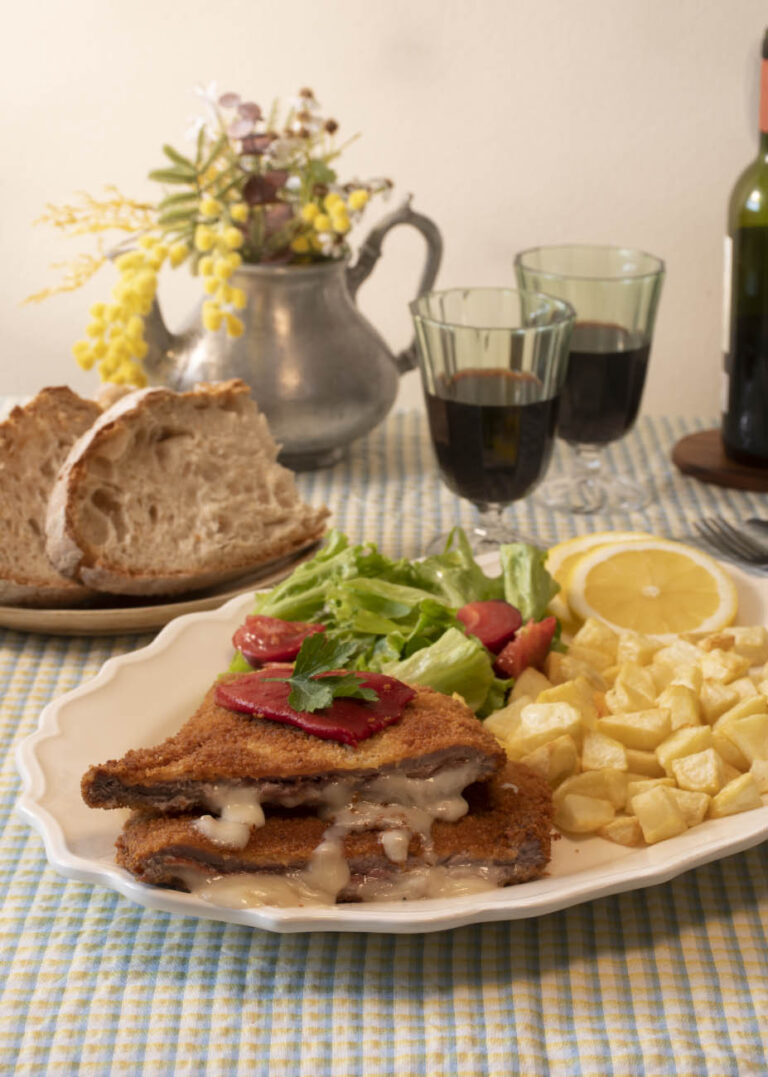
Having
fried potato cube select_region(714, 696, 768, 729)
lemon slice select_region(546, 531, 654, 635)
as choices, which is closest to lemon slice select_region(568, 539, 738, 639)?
lemon slice select_region(546, 531, 654, 635)

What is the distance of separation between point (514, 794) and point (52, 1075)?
0.56m

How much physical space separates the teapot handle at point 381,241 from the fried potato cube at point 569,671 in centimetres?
114

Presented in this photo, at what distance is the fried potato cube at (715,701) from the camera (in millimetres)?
1583

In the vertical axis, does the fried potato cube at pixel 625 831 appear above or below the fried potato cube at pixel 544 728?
below

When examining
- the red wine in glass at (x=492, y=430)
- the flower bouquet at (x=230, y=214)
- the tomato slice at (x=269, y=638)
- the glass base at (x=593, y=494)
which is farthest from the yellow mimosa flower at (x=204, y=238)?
the tomato slice at (x=269, y=638)

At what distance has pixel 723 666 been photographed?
65.5 inches

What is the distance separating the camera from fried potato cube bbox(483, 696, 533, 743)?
5.21 feet

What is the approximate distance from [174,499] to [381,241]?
889 mm

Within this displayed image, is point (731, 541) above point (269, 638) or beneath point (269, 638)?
beneath

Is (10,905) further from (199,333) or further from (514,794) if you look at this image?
(199,333)

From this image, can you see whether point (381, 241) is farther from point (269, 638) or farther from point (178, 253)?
point (269, 638)

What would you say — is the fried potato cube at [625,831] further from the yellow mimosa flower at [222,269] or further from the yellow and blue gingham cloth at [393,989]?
the yellow mimosa flower at [222,269]

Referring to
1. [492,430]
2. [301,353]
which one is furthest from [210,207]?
[492,430]

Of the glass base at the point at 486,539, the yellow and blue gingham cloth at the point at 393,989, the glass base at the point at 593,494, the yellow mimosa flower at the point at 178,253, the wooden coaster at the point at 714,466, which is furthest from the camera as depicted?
the wooden coaster at the point at 714,466
